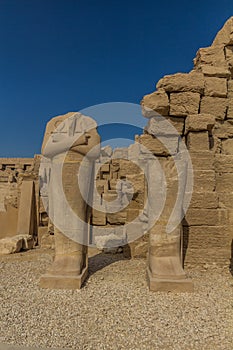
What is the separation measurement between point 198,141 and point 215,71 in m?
1.51

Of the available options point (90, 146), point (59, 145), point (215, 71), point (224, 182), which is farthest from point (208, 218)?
point (215, 71)

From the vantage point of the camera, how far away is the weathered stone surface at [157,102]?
187 inches

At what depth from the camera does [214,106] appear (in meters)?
5.25

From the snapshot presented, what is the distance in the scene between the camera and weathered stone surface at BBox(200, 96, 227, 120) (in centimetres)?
518

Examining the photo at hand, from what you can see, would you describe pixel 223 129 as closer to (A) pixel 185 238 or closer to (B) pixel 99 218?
(A) pixel 185 238

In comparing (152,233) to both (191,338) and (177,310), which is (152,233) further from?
(191,338)

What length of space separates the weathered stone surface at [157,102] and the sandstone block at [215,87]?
0.97 meters

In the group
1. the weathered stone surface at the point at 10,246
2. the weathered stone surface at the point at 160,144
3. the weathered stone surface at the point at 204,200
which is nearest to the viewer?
the weathered stone surface at the point at 160,144

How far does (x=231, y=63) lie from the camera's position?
562cm

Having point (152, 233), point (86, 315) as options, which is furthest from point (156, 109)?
point (86, 315)

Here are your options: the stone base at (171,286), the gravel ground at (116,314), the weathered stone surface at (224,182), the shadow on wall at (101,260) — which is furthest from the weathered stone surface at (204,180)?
the shadow on wall at (101,260)

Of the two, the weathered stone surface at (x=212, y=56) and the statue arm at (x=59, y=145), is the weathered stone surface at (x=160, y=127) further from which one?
the weathered stone surface at (x=212, y=56)

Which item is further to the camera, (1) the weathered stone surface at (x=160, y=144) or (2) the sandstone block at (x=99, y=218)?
(2) the sandstone block at (x=99, y=218)

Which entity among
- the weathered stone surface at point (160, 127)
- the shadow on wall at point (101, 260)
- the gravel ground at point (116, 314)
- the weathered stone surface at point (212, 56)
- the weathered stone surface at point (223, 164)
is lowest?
Answer: the shadow on wall at point (101, 260)
